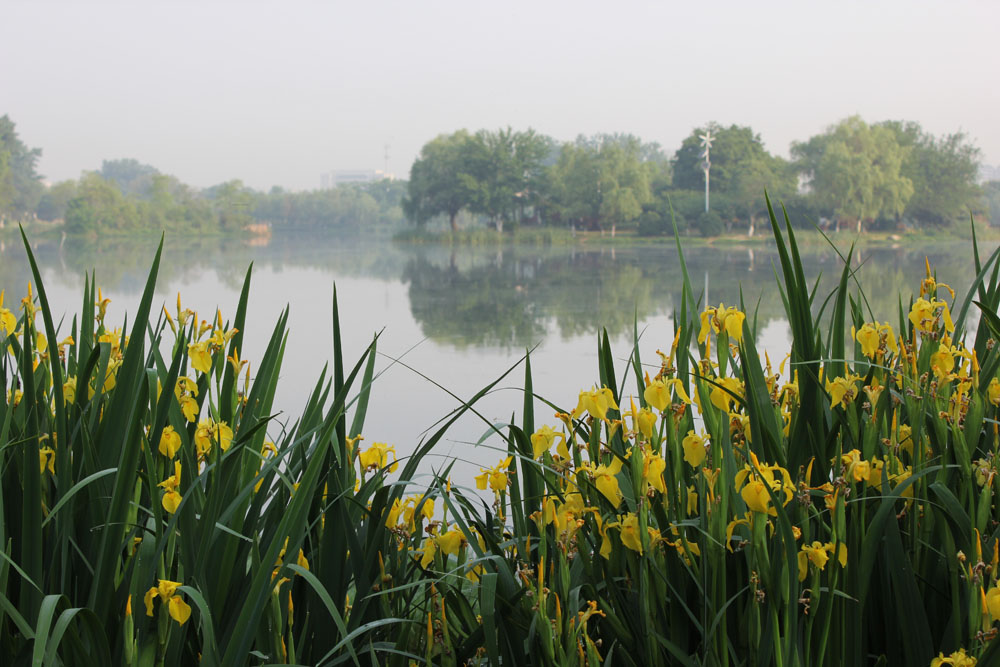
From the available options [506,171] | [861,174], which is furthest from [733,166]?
[506,171]

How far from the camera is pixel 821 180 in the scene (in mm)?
25469

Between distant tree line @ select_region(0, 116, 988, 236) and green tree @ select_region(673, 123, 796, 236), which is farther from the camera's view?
green tree @ select_region(673, 123, 796, 236)

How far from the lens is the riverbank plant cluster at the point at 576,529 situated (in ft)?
2.09

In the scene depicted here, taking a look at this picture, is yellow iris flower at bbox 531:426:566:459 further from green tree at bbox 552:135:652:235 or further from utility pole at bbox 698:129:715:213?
utility pole at bbox 698:129:715:213

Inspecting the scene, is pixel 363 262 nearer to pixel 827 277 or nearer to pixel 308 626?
pixel 827 277

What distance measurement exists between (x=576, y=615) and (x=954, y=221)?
3069 cm

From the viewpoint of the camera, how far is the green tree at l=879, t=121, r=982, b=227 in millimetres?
26234

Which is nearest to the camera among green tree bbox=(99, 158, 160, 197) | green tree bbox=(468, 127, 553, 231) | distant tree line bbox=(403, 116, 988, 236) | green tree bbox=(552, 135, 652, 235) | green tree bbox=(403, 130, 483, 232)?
distant tree line bbox=(403, 116, 988, 236)

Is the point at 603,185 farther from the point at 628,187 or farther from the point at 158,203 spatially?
the point at 158,203

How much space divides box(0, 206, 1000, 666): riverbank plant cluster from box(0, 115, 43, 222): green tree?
2715 centimetres

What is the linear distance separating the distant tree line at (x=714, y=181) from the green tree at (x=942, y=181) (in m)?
0.04

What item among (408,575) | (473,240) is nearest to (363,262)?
(473,240)

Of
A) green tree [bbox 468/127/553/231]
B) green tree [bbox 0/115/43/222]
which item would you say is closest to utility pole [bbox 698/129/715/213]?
green tree [bbox 468/127/553/231]

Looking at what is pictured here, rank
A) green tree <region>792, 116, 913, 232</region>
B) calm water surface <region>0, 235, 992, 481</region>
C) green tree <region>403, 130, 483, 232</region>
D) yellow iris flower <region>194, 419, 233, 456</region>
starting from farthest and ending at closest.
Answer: green tree <region>403, 130, 483, 232</region> → green tree <region>792, 116, 913, 232</region> → calm water surface <region>0, 235, 992, 481</region> → yellow iris flower <region>194, 419, 233, 456</region>
